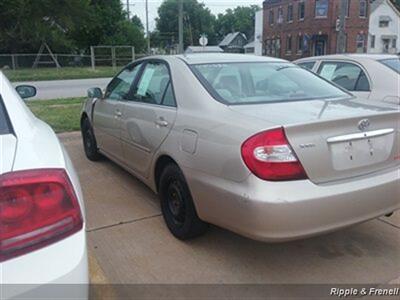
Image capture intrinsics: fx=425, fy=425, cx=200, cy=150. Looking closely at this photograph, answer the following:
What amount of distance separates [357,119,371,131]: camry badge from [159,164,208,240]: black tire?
130 centimetres

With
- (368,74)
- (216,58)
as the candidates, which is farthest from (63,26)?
(216,58)

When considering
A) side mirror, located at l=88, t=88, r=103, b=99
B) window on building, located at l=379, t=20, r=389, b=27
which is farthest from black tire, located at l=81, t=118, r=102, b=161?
window on building, located at l=379, t=20, r=389, b=27

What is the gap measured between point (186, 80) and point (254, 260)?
1.51 m

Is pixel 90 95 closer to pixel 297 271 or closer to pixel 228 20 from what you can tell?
pixel 297 271

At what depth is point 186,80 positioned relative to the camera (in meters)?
3.47

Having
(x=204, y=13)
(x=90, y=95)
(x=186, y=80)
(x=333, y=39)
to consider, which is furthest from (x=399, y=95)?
(x=204, y=13)

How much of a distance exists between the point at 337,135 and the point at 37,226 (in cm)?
186

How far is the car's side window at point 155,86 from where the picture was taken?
3.71 metres

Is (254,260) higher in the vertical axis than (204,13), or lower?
lower

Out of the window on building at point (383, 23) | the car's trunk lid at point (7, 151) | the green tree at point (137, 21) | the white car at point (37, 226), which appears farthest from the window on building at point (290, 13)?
the white car at point (37, 226)

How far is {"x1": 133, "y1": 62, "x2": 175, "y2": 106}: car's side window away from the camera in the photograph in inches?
146

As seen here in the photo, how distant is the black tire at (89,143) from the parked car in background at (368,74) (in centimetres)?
354

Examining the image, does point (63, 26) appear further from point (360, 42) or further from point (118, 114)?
point (118, 114)

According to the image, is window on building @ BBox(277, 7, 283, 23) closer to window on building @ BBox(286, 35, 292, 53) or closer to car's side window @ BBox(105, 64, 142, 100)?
window on building @ BBox(286, 35, 292, 53)
